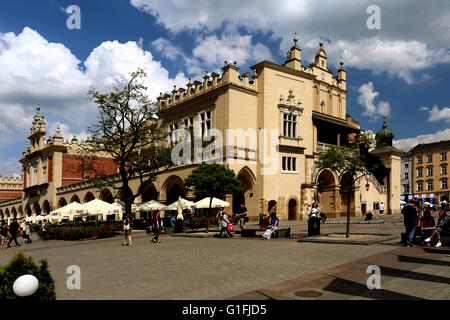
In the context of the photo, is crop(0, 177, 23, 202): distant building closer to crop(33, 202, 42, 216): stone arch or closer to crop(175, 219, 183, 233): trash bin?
crop(33, 202, 42, 216): stone arch

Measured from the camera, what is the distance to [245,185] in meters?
36.2

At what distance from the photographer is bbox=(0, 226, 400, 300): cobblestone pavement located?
7835 mm

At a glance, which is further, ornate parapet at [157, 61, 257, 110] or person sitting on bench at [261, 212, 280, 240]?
ornate parapet at [157, 61, 257, 110]

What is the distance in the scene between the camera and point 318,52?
43.4m

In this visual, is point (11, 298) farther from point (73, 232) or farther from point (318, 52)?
point (318, 52)

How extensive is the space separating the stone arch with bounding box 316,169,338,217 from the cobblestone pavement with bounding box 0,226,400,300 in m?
25.9

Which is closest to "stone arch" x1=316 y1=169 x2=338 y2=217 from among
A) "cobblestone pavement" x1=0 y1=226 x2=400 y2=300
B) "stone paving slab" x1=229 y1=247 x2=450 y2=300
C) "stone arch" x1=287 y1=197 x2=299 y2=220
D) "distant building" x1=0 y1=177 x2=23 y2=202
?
"stone arch" x1=287 y1=197 x2=299 y2=220

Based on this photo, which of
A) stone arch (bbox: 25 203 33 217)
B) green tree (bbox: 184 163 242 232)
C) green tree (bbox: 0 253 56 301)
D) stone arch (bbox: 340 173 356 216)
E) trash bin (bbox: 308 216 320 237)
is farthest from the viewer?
stone arch (bbox: 25 203 33 217)

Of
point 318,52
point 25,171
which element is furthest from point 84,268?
point 25,171

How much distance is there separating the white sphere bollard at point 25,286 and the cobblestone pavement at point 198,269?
3.07m

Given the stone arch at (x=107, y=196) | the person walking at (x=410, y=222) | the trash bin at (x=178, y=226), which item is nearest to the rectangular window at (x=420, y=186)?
the stone arch at (x=107, y=196)

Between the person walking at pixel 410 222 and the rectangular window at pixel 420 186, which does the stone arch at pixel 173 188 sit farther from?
the rectangular window at pixel 420 186

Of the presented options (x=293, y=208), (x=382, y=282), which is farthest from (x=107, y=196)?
(x=382, y=282)

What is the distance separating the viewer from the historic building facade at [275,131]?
35.1m
